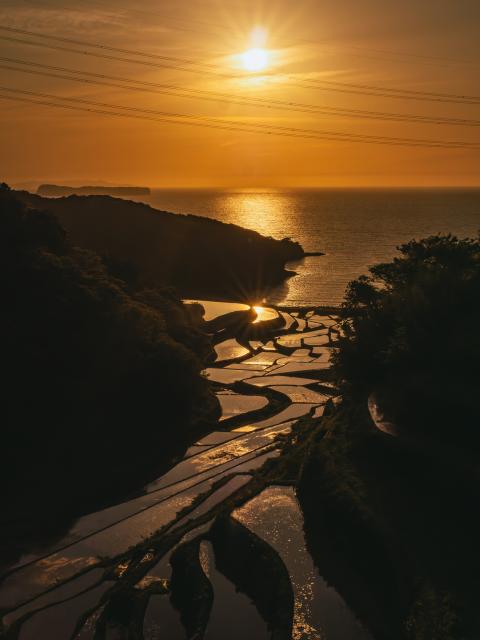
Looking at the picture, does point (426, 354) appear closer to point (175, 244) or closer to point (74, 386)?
point (74, 386)

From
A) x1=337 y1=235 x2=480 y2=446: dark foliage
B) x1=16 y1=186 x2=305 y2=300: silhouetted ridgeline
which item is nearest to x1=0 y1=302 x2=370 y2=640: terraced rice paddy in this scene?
x1=337 y1=235 x2=480 y2=446: dark foliage

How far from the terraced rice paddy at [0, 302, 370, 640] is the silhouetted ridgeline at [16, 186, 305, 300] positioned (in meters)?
82.9

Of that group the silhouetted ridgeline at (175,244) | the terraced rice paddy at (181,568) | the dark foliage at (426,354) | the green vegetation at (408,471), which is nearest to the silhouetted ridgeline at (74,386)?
the terraced rice paddy at (181,568)

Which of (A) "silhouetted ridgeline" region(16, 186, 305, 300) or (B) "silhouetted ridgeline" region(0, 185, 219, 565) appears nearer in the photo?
(B) "silhouetted ridgeline" region(0, 185, 219, 565)

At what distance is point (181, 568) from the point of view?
54.9 feet

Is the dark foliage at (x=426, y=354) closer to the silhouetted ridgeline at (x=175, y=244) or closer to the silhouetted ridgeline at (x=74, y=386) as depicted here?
the silhouetted ridgeline at (x=74, y=386)

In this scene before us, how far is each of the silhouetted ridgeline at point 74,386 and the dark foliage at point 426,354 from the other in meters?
9.45

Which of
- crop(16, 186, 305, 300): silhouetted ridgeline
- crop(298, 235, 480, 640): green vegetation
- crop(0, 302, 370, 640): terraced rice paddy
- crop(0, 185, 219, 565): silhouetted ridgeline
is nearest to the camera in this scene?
crop(298, 235, 480, 640): green vegetation

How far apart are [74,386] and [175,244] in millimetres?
86040

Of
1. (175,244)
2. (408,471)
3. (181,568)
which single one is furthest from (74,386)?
(175,244)

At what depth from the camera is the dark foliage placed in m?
19.2

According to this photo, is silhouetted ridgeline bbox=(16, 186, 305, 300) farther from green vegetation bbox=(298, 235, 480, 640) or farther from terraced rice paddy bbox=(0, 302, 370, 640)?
terraced rice paddy bbox=(0, 302, 370, 640)

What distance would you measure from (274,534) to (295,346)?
3214cm

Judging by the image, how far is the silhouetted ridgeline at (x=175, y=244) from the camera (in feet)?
359
